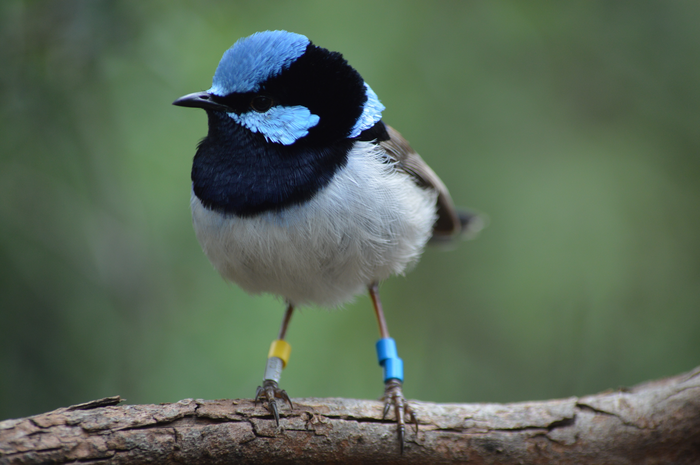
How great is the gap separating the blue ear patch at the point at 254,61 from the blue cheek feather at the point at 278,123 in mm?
116

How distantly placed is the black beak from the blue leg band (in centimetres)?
139

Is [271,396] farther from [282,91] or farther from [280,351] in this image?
[282,91]

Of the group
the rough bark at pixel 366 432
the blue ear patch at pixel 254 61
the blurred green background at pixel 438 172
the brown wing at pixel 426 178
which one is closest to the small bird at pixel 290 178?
the blue ear patch at pixel 254 61

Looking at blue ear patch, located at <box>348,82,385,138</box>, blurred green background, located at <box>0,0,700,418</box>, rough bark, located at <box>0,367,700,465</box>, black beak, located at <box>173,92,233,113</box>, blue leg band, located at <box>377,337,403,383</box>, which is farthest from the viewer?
blurred green background, located at <box>0,0,700,418</box>

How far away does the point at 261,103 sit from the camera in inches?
101

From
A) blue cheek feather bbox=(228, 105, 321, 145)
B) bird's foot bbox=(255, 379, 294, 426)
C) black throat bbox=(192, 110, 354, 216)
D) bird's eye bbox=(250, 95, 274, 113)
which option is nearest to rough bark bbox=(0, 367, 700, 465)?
bird's foot bbox=(255, 379, 294, 426)

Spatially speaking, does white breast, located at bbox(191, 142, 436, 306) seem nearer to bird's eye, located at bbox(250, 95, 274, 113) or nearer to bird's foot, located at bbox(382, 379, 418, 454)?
bird's eye, located at bbox(250, 95, 274, 113)

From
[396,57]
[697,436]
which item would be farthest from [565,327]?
[396,57]

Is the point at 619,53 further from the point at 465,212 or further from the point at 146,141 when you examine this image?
the point at 146,141

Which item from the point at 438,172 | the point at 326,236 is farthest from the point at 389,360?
the point at 438,172

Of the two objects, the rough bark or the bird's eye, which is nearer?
the rough bark

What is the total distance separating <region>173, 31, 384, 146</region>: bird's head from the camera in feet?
8.25

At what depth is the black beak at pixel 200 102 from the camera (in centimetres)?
251

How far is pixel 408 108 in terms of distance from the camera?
5102 millimetres
